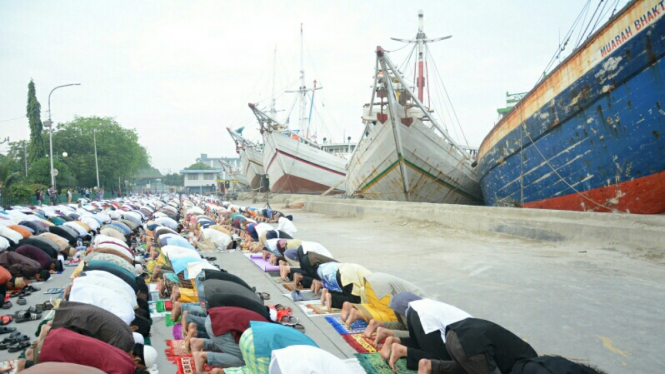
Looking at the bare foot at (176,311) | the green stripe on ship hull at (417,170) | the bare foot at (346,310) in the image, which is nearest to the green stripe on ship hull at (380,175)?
the green stripe on ship hull at (417,170)

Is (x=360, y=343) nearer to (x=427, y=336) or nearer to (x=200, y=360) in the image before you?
(x=427, y=336)

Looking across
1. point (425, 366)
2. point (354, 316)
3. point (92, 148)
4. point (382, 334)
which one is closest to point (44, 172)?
point (92, 148)

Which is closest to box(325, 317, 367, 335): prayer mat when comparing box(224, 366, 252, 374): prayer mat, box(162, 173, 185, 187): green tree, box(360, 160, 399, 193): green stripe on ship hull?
box(224, 366, 252, 374): prayer mat

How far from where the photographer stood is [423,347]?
3.64 meters

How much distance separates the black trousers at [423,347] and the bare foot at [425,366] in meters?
0.22

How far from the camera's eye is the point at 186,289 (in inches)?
215

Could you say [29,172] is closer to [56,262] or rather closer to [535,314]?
[56,262]

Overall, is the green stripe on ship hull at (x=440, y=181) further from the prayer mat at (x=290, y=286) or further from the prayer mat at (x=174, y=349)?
the prayer mat at (x=174, y=349)

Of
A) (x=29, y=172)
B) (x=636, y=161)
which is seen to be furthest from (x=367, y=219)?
(x=29, y=172)

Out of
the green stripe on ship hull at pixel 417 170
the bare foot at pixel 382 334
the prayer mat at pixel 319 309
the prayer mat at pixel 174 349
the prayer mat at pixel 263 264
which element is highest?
the green stripe on ship hull at pixel 417 170

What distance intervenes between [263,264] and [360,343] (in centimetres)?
426

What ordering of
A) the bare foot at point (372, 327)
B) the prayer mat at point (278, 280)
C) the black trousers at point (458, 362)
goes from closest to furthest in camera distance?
the black trousers at point (458, 362)
the bare foot at point (372, 327)
the prayer mat at point (278, 280)

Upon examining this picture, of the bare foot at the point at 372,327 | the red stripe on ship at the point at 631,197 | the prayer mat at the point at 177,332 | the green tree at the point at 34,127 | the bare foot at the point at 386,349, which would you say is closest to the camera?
the bare foot at the point at 386,349

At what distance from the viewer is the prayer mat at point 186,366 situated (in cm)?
348
